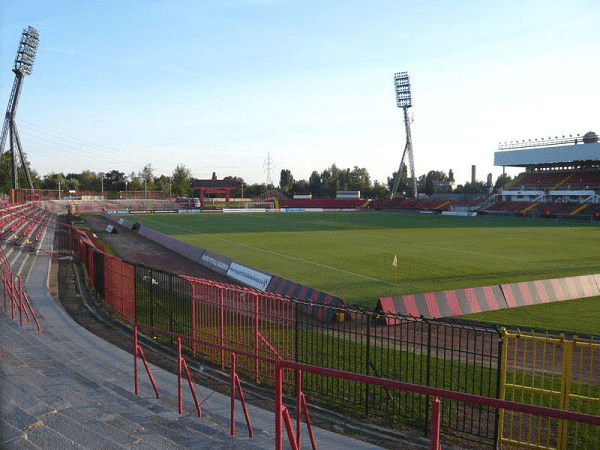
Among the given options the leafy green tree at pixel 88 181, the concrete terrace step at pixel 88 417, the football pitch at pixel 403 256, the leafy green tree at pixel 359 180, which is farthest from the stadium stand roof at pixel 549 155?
the leafy green tree at pixel 88 181

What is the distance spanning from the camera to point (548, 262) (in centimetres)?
2677

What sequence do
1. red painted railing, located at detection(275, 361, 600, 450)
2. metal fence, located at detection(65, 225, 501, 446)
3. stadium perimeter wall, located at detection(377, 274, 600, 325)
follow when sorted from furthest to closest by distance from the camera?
stadium perimeter wall, located at detection(377, 274, 600, 325), metal fence, located at detection(65, 225, 501, 446), red painted railing, located at detection(275, 361, 600, 450)

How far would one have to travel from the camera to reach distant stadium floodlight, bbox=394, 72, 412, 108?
327 feet

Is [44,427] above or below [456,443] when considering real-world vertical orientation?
above

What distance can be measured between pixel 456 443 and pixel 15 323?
1139 cm

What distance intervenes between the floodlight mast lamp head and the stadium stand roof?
243ft

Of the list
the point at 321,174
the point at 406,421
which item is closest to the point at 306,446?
the point at 406,421

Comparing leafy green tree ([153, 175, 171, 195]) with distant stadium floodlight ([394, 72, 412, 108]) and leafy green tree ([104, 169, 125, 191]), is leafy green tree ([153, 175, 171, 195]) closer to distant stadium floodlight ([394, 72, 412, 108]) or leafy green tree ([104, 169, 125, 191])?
leafy green tree ([104, 169, 125, 191])

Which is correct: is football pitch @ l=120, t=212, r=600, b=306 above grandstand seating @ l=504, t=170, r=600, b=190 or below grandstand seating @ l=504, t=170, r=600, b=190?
below

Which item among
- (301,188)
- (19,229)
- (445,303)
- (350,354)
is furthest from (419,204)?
(350,354)

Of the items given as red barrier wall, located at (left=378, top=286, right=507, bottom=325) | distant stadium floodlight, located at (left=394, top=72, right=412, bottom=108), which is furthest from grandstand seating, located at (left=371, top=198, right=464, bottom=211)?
A: red barrier wall, located at (left=378, top=286, right=507, bottom=325)

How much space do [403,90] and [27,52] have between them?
2626 inches

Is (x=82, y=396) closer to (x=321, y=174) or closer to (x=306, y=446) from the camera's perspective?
(x=306, y=446)

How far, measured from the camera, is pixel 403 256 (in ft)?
94.4
